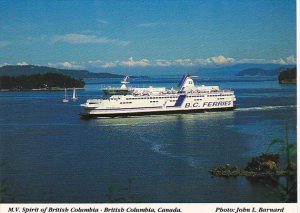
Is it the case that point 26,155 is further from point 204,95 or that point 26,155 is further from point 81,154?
point 204,95

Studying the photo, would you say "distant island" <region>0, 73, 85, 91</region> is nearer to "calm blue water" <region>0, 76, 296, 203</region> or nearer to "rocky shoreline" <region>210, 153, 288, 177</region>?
"calm blue water" <region>0, 76, 296, 203</region>

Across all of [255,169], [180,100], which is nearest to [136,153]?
[255,169]

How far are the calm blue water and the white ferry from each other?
27 centimetres

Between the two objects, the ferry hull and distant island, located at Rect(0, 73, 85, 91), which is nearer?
the ferry hull

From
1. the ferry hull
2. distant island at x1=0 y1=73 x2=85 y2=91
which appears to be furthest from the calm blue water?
distant island at x1=0 y1=73 x2=85 y2=91

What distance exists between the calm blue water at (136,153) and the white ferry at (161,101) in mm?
267

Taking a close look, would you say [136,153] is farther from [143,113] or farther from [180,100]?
[180,100]

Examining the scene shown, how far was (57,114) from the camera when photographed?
7.82 meters

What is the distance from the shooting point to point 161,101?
811cm

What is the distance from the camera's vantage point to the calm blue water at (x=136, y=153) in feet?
10.3

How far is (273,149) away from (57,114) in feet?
14.3

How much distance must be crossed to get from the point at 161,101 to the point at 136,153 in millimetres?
3611

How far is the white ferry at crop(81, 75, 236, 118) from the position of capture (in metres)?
7.74
